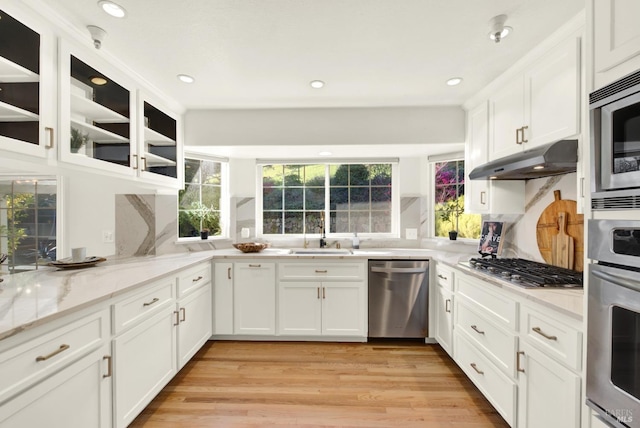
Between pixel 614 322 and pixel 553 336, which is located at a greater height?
pixel 614 322

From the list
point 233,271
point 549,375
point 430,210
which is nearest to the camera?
point 549,375

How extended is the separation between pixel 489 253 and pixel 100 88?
10.7ft

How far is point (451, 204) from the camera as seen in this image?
3.33 m

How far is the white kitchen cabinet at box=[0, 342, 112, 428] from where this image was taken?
3.40 ft

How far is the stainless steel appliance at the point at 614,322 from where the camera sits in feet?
2.95

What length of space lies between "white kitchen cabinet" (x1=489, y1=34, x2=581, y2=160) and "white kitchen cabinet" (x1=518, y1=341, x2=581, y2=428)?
1.27 m

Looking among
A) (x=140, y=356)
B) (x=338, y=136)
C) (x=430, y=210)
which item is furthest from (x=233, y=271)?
(x=430, y=210)

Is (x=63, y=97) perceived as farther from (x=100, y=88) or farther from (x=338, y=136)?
(x=338, y=136)

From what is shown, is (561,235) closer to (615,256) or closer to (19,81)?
(615,256)

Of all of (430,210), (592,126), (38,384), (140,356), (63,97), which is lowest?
(140,356)

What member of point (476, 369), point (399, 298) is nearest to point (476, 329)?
point (476, 369)

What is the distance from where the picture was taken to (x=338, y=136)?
2.94 m

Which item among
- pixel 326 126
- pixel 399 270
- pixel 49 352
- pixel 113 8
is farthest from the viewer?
pixel 326 126

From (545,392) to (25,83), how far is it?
300cm
